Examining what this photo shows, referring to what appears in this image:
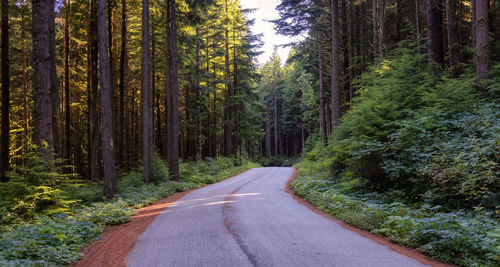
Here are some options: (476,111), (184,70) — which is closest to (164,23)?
(184,70)

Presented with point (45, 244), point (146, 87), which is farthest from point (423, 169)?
point (146, 87)

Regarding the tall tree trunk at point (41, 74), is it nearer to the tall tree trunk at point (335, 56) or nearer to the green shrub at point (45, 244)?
the green shrub at point (45, 244)

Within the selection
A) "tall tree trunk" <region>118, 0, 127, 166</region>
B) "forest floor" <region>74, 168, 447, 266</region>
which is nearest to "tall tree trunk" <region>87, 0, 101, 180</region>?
"tall tree trunk" <region>118, 0, 127, 166</region>

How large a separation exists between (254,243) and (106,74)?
10.7 m

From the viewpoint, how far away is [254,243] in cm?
584

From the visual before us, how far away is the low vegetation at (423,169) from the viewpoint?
5.88m

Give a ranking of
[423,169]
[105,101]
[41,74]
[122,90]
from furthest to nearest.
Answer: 1. [122,90]
2. [105,101]
3. [41,74]
4. [423,169]

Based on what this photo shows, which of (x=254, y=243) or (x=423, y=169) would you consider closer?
(x=254, y=243)

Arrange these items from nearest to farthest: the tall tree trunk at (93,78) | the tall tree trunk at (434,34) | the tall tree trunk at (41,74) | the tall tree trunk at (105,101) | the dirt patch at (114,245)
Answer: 1. the dirt patch at (114,245)
2. the tall tree trunk at (41,74)
3. the tall tree trunk at (105,101)
4. the tall tree trunk at (434,34)
5. the tall tree trunk at (93,78)

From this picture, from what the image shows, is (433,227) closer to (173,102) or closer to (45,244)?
(45,244)

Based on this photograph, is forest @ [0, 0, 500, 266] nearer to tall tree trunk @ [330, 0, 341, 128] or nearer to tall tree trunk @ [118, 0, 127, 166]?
tall tree trunk @ [330, 0, 341, 128]

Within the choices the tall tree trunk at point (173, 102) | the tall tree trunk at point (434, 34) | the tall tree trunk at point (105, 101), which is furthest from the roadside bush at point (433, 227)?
the tall tree trunk at point (173, 102)

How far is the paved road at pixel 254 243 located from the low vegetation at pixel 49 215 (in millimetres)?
1388

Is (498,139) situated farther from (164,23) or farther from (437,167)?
(164,23)
